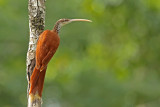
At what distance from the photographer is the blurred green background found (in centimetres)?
1769

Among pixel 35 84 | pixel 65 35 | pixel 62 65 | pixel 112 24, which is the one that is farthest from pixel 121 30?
pixel 35 84

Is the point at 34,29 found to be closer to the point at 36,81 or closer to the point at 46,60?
the point at 46,60

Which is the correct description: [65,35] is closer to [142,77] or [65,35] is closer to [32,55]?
[142,77]

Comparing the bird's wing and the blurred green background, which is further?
the blurred green background

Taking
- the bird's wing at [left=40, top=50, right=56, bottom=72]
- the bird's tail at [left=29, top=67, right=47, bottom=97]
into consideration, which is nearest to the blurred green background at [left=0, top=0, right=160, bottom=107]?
the bird's tail at [left=29, top=67, right=47, bottom=97]

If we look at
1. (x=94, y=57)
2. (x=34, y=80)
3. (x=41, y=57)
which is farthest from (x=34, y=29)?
(x=94, y=57)

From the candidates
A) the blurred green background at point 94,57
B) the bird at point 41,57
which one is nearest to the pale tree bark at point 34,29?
the bird at point 41,57

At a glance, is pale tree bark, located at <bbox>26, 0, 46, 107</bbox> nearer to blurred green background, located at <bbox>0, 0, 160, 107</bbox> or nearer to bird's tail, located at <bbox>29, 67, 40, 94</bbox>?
bird's tail, located at <bbox>29, 67, 40, 94</bbox>

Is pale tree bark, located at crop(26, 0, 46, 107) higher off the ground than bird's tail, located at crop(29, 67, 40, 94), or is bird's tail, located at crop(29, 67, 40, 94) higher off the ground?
pale tree bark, located at crop(26, 0, 46, 107)

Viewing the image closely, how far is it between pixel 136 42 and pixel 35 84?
16444mm

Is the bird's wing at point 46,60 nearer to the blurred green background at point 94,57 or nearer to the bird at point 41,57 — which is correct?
the bird at point 41,57

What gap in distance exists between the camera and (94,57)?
78.1 feet

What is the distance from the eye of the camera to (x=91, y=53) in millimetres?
23812

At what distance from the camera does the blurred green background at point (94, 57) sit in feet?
58.0
